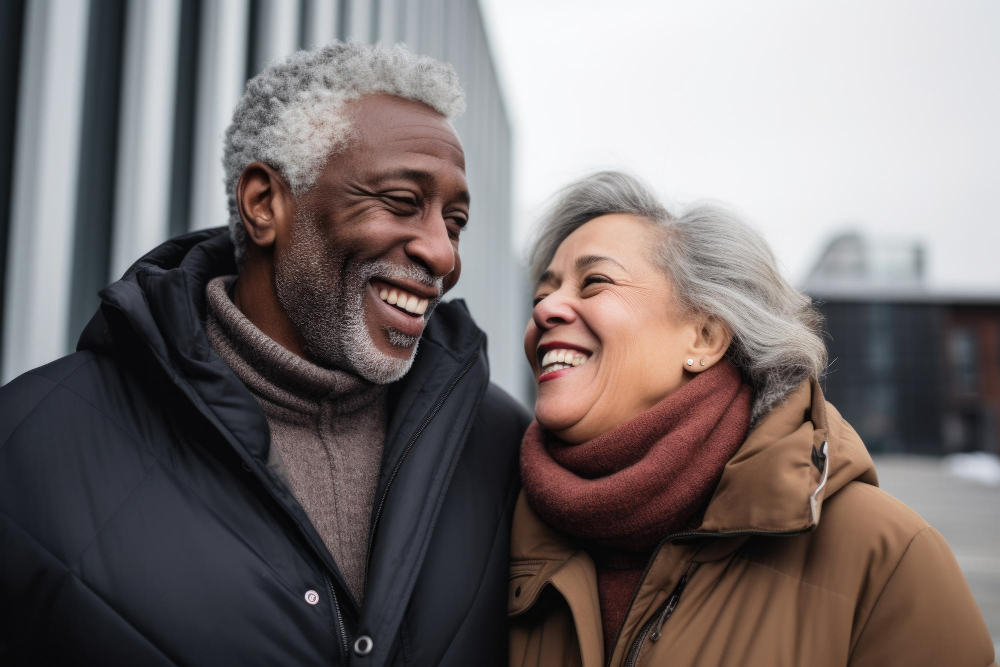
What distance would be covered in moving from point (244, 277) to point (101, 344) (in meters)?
0.46

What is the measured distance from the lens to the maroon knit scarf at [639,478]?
168 cm

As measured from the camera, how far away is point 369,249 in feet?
6.07

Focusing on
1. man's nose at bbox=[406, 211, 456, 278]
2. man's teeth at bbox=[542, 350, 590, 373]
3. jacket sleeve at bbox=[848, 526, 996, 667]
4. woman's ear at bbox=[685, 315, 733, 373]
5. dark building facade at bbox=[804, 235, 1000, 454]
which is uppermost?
man's nose at bbox=[406, 211, 456, 278]

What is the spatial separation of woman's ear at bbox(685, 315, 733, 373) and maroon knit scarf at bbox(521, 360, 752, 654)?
A: 31 mm

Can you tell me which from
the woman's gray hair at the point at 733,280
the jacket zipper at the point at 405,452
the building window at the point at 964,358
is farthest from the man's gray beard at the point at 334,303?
the building window at the point at 964,358

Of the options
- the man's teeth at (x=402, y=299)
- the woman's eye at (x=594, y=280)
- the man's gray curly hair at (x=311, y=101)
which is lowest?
the man's teeth at (x=402, y=299)

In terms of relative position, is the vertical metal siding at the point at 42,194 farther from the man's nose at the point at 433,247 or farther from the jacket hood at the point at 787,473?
the jacket hood at the point at 787,473

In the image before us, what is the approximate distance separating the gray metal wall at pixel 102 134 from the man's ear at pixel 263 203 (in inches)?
37.2

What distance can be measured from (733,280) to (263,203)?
1.35m

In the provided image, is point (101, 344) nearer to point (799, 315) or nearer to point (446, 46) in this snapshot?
point (799, 315)

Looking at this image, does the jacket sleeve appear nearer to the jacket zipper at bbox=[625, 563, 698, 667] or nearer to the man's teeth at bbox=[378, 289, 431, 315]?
the jacket zipper at bbox=[625, 563, 698, 667]

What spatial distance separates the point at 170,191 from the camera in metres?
3.33

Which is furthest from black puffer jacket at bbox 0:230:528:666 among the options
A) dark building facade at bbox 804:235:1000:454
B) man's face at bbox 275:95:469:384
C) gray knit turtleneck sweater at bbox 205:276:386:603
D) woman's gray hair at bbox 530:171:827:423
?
dark building facade at bbox 804:235:1000:454

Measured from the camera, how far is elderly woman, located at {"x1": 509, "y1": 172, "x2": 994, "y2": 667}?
4.69 feet
